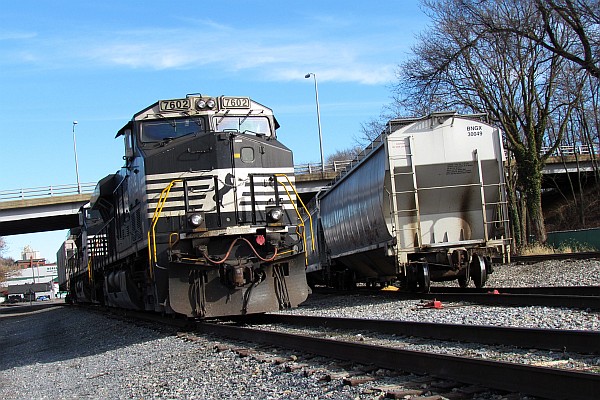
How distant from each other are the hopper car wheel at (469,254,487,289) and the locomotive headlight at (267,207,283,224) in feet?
19.4

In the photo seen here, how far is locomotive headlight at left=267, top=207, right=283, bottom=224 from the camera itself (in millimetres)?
11148

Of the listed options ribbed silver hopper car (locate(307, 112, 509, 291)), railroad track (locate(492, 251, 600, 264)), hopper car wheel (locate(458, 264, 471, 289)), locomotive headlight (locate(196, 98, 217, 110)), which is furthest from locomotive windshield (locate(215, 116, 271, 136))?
railroad track (locate(492, 251, 600, 264))

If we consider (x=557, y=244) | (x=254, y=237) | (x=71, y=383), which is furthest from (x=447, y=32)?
(x=71, y=383)

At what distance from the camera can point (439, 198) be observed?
1523cm

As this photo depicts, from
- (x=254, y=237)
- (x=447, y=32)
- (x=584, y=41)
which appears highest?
(x=447, y=32)

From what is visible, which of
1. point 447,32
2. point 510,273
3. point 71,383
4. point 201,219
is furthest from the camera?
point 447,32

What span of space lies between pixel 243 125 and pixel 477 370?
7805 mm

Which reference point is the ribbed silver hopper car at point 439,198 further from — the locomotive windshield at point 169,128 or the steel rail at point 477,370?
the steel rail at point 477,370

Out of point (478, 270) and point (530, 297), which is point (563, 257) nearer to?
point (478, 270)

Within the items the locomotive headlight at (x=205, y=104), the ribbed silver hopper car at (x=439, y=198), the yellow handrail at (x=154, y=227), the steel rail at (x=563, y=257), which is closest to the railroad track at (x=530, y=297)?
the ribbed silver hopper car at (x=439, y=198)

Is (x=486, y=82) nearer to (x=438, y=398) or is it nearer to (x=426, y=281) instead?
(x=426, y=281)

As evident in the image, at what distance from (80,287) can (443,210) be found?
18.1 meters

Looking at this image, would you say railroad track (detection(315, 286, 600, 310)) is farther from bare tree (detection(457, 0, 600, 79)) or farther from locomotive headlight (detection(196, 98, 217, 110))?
bare tree (detection(457, 0, 600, 79))

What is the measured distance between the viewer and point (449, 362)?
5.61m
